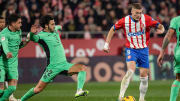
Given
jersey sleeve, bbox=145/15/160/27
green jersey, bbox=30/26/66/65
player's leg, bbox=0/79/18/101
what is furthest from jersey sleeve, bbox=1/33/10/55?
jersey sleeve, bbox=145/15/160/27

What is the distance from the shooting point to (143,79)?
10227 millimetres

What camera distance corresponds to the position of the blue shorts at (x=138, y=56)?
10.2m

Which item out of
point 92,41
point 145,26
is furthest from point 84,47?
point 145,26

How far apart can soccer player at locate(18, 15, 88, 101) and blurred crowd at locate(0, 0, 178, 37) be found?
8.16 m

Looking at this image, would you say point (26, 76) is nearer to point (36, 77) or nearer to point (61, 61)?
point (36, 77)

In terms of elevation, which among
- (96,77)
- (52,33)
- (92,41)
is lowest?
(96,77)

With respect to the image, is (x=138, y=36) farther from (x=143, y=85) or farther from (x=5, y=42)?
(x=5, y=42)

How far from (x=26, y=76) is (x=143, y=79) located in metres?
9.03

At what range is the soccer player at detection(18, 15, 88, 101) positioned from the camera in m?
9.77

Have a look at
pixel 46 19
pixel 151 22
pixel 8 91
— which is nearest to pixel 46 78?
pixel 8 91

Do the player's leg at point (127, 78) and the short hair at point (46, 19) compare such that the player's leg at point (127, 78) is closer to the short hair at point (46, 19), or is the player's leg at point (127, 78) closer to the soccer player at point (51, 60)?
the soccer player at point (51, 60)

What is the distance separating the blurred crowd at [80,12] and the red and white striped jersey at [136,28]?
327 inches

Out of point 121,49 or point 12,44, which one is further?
point 121,49

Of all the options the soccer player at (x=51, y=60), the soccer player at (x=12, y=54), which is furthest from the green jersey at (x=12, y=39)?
the soccer player at (x=51, y=60)
